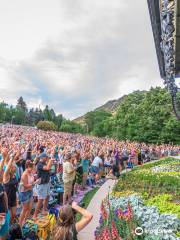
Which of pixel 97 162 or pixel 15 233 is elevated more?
pixel 97 162

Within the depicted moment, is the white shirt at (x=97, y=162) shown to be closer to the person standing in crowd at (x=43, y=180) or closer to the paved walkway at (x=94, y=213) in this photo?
the paved walkway at (x=94, y=213)

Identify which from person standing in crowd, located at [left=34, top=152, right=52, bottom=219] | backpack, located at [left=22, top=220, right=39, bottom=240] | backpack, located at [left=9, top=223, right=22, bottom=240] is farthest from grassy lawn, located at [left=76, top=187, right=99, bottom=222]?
backpack, located at [left=9, top=223, right=22, bottom=240]

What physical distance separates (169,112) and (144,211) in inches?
1809

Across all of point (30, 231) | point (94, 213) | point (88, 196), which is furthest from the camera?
point (88, 196)

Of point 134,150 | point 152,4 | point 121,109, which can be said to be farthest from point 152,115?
point 152,4

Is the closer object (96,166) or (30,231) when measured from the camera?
(30,231)

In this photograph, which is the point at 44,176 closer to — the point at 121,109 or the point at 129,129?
the point at 129,129

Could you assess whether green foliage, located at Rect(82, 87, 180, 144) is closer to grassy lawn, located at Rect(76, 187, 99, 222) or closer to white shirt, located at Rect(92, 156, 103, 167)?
white shirt, located at Rect(92, 156, 103, 167)

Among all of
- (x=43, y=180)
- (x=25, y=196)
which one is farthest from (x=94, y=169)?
(x=25, y=196)

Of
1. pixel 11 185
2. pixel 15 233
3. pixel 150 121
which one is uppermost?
pixel 150 121

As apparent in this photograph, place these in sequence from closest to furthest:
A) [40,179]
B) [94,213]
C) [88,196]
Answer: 1. [40,179]
2. [94,213]
3. [88,196]

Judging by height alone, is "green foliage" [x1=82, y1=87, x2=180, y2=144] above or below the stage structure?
above

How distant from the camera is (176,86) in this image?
1516 cm

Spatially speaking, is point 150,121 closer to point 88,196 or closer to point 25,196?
point 88,196
